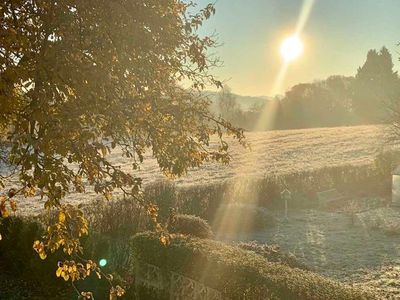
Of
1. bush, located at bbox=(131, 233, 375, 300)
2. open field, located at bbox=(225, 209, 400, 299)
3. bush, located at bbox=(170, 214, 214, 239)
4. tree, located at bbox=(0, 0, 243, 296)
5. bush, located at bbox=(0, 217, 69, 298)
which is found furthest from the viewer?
bush, located at bbox=(170, 214, 214, 239)

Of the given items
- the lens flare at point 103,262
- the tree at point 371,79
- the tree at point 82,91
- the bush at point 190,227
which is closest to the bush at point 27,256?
the lens flare at point 103,262

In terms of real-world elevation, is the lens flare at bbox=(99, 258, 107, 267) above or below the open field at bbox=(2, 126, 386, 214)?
below

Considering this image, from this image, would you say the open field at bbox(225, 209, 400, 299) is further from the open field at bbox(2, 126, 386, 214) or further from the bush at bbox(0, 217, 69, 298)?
the open field at bbox(2, 126, 386, 214)

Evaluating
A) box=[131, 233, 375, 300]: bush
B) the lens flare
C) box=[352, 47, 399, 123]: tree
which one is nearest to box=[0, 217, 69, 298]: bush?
the lens flare

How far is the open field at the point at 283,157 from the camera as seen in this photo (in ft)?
109

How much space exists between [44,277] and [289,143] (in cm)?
4557

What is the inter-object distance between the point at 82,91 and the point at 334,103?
7730 cm

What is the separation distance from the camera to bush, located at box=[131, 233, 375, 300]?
22.1ft

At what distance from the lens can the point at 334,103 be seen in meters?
77.6

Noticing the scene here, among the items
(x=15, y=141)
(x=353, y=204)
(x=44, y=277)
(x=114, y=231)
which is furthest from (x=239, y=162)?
(x=15, y=141)

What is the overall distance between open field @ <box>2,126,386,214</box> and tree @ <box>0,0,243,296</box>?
20678mm

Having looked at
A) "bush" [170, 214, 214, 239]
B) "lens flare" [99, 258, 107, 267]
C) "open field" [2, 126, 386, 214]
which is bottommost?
"lens flare" [99, 258, 107, 267]

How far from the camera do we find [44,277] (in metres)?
12.0

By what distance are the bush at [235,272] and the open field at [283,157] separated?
57.2 ft
